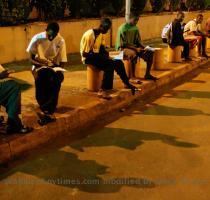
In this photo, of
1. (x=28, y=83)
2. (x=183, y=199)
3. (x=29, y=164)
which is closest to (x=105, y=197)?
(x=183, y=199)

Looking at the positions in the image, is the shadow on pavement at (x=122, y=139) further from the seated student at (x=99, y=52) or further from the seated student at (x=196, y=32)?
the seated student at (x=196, y=32)

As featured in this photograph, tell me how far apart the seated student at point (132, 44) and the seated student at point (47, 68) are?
2338 millimetres

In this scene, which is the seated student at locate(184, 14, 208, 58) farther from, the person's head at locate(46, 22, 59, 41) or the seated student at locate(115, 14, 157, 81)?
the person's head at locate(46, 22, 59, 41)

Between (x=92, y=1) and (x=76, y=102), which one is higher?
(x=92, y=1)

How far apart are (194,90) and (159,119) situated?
8.19ft

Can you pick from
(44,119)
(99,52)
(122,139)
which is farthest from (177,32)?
(44,119)

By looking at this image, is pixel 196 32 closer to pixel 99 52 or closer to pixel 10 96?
pixel 99 52

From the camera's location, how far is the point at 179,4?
20469 millimetres

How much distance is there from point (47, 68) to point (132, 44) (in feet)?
10.2

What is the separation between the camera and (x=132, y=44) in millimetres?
9008

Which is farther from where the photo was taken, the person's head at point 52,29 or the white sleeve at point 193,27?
the white sleeve at point 193,27

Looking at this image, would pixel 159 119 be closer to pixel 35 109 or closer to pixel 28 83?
pixel 35 109

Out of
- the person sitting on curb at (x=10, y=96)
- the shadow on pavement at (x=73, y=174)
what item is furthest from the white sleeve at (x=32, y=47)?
the shadow on pavement at (x=73, y=174)

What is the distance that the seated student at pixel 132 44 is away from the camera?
28.9 feet
